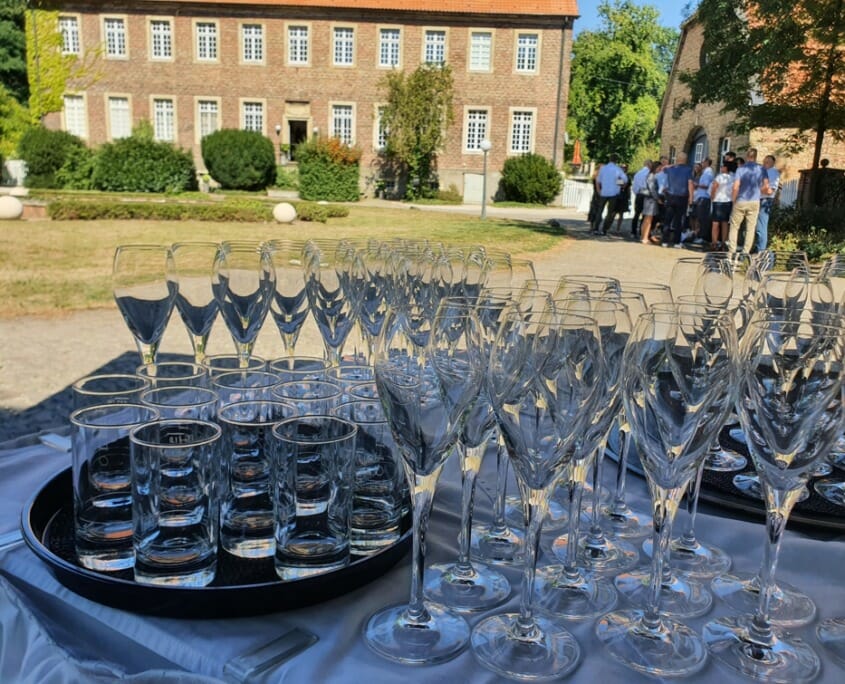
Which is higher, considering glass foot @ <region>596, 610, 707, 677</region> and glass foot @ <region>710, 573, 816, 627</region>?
glass foot @ <region>596, 610, 707, 677</region>

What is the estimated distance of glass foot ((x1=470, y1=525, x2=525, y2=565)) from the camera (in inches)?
52.6

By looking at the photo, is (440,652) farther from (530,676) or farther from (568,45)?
(568,45)

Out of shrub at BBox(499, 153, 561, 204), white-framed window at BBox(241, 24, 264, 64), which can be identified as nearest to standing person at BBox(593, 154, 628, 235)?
shrub at BBox(499, 153, 561, 204)

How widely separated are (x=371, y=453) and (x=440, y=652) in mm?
395

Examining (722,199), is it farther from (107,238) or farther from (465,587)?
(465,587)

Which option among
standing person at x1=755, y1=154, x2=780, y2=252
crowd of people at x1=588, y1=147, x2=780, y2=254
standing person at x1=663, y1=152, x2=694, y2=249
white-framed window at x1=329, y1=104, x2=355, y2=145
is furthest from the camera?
white-framed window at x1=329, y1=104, x2=355, y2=145

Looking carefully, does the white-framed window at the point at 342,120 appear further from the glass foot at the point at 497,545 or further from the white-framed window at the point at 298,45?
the glass foot at the point at 497,545

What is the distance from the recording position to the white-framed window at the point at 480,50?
32156mm

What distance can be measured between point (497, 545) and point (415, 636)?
A: 0.36m

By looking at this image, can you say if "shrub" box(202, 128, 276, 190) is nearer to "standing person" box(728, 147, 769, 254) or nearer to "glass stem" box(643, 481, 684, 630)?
"standing person" box(728, 147, 769, 254)

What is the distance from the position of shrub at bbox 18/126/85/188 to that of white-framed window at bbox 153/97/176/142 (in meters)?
6.17

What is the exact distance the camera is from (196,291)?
1875 mm

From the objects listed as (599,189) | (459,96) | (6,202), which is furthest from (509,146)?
(6,202)

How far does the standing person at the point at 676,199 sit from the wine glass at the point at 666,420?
599 inches
